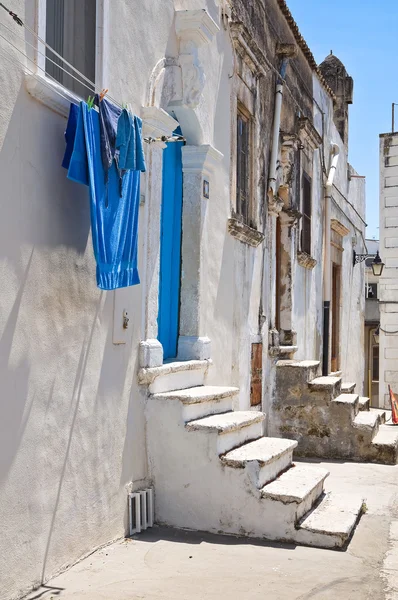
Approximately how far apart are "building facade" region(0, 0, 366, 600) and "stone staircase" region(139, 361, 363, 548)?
0.04 m

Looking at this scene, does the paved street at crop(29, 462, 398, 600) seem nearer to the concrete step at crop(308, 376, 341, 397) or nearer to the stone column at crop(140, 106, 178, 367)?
the stone column at crop(140, 106, 178, 367)

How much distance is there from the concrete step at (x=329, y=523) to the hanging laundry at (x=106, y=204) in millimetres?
2135

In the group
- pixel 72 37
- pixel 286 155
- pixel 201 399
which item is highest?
pixel 286 155

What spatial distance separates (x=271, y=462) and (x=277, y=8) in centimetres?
692

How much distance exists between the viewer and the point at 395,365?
59.7 feet

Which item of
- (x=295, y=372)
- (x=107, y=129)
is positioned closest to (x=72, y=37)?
(x=107, y=129)

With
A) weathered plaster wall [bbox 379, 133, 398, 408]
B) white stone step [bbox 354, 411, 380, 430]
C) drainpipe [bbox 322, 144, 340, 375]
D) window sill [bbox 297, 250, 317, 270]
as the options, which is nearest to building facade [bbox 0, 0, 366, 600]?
window sill [bbox 297, 250, 317, 270]

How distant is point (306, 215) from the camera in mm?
12023

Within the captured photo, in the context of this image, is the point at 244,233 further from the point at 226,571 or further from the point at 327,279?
the point at 327,279

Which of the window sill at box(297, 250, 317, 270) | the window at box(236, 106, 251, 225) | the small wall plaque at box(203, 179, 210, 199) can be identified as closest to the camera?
the small wall plaque at box(203, 179, 210, 199)

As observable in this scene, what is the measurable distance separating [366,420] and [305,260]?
294cm

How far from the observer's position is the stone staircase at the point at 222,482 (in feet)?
17.5

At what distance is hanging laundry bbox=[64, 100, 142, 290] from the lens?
14.8 feet

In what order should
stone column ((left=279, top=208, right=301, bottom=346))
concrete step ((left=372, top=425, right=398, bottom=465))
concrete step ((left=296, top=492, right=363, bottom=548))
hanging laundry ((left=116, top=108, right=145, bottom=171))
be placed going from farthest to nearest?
stone column ((left=279, top=208, right=301, bottom=346)) → concrete step ((left=372, top=425, right=398, bottom=465)) → concrete step ((left=296, top=492, right=363, bottom=548)) → hanging laundry ((left=116, top=108, right=145, bottom=171))
